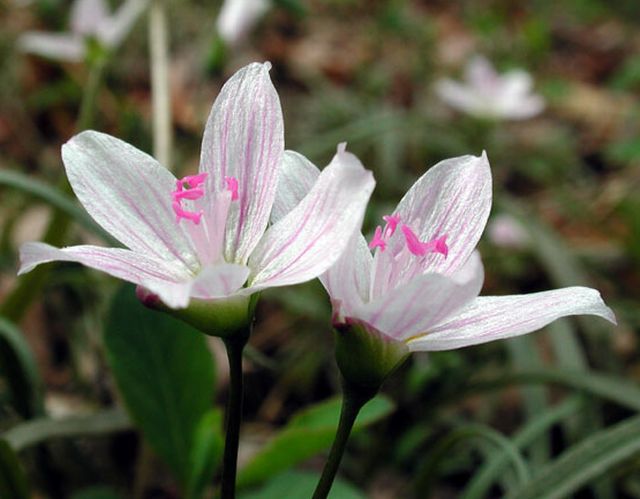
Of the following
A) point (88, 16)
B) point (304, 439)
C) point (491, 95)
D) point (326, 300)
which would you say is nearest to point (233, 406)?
point (304, 439)

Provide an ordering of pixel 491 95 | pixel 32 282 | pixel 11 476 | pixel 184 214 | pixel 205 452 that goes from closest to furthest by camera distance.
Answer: pixel 184 214
pixel 11 476
pixel 205 452
pixel 32 282
pixel 491 95

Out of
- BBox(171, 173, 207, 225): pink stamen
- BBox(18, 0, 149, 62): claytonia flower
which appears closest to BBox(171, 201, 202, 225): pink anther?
BBox(171, 173, 207, 225): pink stamen

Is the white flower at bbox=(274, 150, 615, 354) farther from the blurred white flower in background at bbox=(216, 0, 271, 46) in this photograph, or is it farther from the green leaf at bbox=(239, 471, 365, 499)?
the blurred white flower in background at bbox=(216, 0, 271, 46)

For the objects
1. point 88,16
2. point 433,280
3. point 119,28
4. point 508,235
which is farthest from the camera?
point 508,235

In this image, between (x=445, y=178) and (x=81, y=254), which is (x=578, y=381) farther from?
(x=81, y=254)

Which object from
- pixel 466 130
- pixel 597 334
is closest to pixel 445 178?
pixel 597 334

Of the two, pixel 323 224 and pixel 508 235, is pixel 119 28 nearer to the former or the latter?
pixel 508 235
